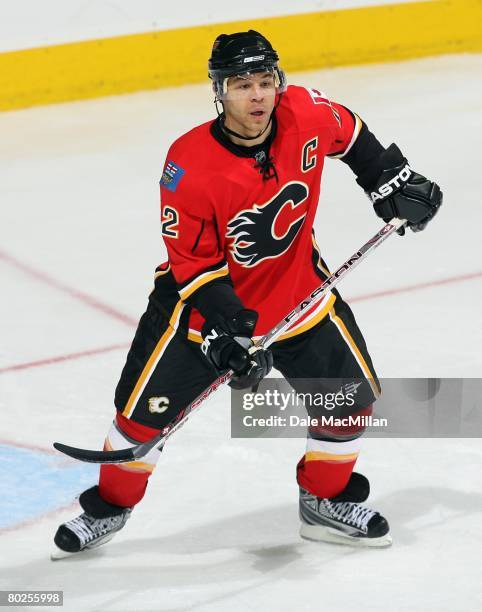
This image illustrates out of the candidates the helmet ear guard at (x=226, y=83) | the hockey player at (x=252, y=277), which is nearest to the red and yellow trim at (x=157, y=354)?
the hockey player at (x=252, y=277)

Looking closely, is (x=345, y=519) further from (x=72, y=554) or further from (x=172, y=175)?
(x=172, y=175)

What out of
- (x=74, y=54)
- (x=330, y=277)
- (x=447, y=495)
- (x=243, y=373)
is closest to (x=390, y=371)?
(x=447, y=495)

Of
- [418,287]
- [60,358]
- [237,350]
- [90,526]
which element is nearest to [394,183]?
[237,350]

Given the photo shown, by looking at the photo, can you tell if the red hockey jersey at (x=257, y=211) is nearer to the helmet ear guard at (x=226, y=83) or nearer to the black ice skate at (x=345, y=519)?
the helmet ear guard at (x=226, y=83)

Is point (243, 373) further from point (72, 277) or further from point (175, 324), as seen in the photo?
point (72, 277)

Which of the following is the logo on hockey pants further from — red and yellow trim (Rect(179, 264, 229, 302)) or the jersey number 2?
the jersey number 2

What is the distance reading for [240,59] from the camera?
295 cm

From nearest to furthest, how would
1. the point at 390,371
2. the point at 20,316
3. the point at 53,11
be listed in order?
the point at 390,371 < the point at 20,316 < the point at 53,11

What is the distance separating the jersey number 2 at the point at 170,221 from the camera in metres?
2.97

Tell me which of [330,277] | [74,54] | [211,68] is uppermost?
[74,54]

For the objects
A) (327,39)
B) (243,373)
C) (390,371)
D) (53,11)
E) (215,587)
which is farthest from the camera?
(327,39)

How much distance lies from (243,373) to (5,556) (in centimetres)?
79

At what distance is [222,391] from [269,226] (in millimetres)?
1120

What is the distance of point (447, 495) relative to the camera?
3.51 m
